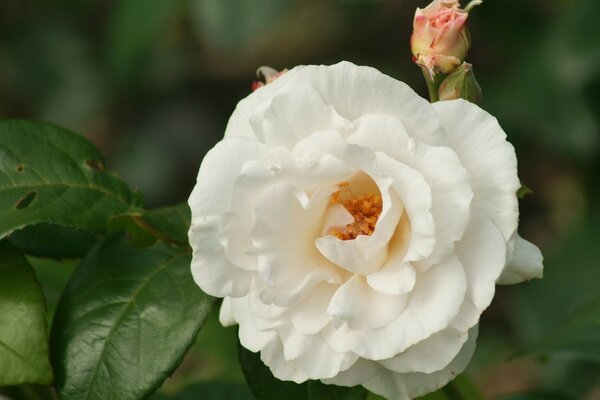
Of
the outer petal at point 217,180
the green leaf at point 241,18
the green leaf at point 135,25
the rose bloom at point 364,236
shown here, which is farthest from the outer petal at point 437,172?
the green leaf at point 135,25

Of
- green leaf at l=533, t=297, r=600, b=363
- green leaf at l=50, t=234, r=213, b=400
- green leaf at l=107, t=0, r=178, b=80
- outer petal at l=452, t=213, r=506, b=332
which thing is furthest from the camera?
green leaf at l=107, t=0, r=178, b=80

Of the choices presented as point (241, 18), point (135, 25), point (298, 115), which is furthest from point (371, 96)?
point (135, 25)

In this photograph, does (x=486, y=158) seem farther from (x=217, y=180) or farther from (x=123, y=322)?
(x=123, y=322)

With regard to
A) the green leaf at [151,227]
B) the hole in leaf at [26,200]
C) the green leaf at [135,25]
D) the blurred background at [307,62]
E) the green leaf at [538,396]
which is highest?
the hole in leaf at [26,200]

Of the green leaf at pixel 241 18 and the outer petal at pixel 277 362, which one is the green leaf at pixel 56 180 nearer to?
the outer petal at pixel 277 362

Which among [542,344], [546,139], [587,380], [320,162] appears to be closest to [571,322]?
[542,344]

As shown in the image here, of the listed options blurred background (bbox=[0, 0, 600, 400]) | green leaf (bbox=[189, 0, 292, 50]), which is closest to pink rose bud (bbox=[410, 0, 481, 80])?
blurred background (bbox=[0, 0, 600, 400])

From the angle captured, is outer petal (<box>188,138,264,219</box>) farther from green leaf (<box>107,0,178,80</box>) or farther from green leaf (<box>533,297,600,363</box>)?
green leaf (<box>107,0,178,80</box>)
